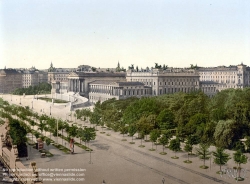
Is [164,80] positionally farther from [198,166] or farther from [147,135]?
[198,166]

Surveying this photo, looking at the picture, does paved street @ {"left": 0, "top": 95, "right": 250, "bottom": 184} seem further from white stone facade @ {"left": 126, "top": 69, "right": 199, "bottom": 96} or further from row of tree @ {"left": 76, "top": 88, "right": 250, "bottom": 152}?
white stone facade @ {"left": 126, "top": 69, "right": 199, "bottom": 96}

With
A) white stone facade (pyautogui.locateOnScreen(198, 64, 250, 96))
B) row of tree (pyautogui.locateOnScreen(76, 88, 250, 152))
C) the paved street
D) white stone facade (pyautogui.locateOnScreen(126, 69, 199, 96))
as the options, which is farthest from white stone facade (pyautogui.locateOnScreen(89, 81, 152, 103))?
the paved street

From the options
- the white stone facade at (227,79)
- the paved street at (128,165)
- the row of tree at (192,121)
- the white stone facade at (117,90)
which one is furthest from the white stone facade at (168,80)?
the paved street at (128,165)

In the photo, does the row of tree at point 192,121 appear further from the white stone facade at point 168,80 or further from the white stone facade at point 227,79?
the white stone facade at point 227,79

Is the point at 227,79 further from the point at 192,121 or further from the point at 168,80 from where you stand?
the point at 192,121

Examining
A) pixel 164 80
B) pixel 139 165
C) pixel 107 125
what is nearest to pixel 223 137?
pixel 139 165

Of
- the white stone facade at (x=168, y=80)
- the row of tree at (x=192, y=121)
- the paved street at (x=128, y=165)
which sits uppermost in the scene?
the white stone facade at (x=168, y=80)

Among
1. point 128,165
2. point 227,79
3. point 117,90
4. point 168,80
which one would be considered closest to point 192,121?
point 128,165

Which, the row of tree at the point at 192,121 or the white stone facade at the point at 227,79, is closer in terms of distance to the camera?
the row of tree at the point at 192,121
